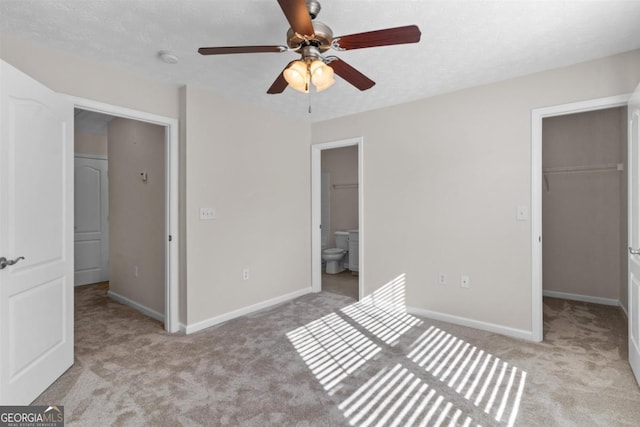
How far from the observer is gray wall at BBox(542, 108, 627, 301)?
3883 millimetres

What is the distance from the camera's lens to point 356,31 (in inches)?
83.3

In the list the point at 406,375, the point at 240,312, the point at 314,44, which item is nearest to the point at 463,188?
the point at 406,375

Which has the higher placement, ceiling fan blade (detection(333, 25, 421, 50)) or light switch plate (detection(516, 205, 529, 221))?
ceiling fan blade (detection(333, 25, 421, 50))

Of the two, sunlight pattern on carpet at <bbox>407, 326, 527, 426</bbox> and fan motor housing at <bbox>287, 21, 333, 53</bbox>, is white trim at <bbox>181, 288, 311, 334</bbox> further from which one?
fan motor housing at <bbox>287, 21, 333, 53</bbox>

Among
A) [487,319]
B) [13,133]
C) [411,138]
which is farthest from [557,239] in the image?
[13,133]

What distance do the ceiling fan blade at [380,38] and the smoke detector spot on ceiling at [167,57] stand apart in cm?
147

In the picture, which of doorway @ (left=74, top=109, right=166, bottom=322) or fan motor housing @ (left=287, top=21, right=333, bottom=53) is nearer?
fan motor housing @ (left=287, top=21, right=333, bottom=53)

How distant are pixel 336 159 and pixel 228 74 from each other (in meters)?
3.61

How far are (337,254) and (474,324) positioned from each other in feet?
8.86

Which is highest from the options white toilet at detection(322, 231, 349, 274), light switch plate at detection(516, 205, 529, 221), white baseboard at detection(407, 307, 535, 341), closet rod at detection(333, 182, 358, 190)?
closet rod at detection(333, 182, 358, 190)

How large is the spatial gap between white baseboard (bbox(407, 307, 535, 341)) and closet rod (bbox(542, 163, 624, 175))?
235 cm

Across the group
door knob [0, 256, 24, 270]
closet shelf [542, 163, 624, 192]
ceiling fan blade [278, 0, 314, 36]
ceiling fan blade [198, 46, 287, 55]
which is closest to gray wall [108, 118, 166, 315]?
door knob [0, 256, 24, 270]

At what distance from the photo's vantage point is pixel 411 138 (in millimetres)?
3600

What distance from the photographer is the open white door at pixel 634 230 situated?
2.17 meters
